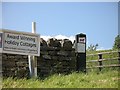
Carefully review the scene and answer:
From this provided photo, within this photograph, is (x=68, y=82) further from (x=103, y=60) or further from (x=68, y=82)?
(x=103, y=60)

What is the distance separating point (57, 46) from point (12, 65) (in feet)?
6.22

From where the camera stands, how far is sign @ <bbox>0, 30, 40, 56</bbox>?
9992 millimetres

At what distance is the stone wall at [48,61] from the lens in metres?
10.3

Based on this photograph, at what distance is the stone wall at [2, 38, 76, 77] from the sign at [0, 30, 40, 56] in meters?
0.41

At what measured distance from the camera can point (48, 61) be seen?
11133mm

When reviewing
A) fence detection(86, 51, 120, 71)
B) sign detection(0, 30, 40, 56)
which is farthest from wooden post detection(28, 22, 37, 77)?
fence detection(86, 51, 120, 71)

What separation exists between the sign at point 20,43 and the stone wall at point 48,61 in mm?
409

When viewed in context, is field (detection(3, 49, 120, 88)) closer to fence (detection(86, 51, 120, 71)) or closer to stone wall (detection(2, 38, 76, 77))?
stone wall (detection(2, 38, 76, 77))

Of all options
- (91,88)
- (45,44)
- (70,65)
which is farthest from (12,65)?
(91,88)

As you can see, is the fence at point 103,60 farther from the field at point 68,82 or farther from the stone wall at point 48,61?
the field at point 68,82

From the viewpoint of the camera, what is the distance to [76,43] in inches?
460

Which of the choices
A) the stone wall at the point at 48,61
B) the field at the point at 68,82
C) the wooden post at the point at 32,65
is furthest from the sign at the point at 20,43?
the field at the point at 68,82

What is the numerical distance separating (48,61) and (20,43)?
4.67ft

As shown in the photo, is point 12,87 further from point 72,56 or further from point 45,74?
point 72,56
